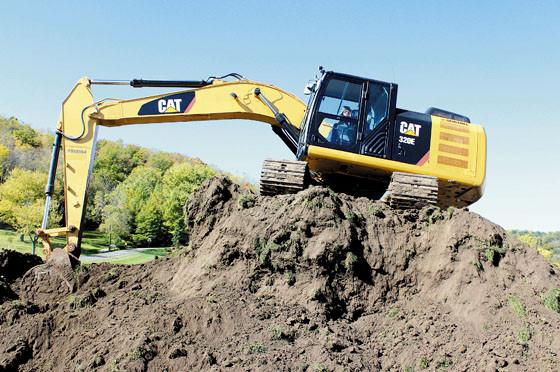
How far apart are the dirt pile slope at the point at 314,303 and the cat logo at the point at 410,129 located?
1.90 meters

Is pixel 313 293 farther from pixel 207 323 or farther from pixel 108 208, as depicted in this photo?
pixel 108 208

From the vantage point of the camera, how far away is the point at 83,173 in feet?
28.0

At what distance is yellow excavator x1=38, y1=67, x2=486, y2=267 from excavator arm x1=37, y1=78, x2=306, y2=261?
0.06ft

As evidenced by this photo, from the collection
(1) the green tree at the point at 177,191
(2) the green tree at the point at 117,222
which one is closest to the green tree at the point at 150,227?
(1) the green tree at the point at 177,191

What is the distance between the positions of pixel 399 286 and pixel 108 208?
35751 millimetres

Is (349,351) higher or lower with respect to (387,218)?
lower

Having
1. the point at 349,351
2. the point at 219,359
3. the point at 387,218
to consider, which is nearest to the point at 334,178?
the point at 387,218

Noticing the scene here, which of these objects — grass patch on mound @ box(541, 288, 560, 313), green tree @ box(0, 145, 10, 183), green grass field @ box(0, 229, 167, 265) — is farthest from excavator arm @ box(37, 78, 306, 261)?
green tree @ box(0, 145, 10, 183)

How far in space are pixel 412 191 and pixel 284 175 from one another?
2.33 meters

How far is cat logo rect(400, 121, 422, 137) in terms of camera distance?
8.80 m

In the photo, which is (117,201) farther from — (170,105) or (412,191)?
(412,191)

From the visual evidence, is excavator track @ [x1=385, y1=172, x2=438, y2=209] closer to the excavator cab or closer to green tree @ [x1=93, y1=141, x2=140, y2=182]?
the excavator cab

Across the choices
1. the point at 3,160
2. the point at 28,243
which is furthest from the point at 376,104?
the point at 3,160

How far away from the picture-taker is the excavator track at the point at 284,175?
26.9 feet
